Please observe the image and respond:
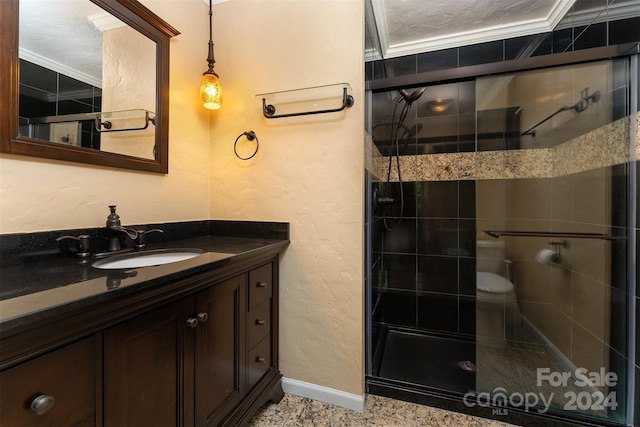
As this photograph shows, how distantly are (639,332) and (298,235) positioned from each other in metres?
1.75

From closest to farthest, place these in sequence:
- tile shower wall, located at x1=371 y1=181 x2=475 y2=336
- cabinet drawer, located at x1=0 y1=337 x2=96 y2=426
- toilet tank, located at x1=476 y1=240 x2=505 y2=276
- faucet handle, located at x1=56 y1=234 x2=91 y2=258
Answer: cabinet drawer, located at x1=0 y1=337 x2=96 y2=426, faucet handle, located at x1=56 y1=234 x2=91 y2=258, toilet tank, located at x1=476 y1=240 x2=505 y2=276, tile shower wall, located at x1=371 y1=181 x2=475 y2=336

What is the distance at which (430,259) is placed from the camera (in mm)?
2492

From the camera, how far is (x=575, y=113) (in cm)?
157

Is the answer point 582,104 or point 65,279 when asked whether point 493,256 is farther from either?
point 65,279

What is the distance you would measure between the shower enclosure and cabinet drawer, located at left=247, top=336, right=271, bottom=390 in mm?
625

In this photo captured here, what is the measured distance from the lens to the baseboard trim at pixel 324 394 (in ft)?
4.92

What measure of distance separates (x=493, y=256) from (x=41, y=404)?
2224 millimetres

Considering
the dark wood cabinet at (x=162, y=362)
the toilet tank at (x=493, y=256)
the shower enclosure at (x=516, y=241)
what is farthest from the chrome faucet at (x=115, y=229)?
the toilet tank at (x=493, y=256)

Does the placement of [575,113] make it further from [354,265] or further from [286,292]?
[286,292]

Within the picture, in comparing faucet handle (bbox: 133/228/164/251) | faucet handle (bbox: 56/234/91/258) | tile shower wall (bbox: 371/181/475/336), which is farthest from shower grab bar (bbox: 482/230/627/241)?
faucet handle (bbox: 56/234/91/258)

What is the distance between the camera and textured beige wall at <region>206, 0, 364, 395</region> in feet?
4.92

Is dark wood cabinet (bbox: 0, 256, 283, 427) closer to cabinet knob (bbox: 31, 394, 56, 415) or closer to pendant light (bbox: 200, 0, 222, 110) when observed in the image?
cabinet knob (bbox: 31, 394, 56, 415)

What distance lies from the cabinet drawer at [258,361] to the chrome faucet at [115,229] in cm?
80

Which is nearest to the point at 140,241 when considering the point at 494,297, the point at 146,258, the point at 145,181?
the point at 146,258
